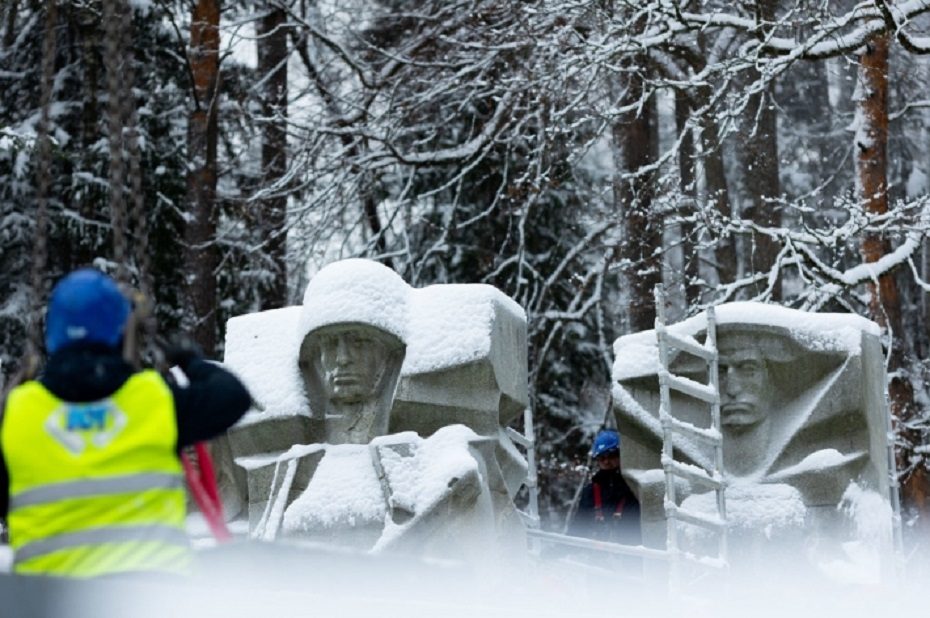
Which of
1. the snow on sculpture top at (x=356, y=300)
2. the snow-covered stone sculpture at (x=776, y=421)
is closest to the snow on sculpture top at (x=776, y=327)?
the snow-covered stone sculpture at (x=776, y=421)

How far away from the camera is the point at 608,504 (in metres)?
11.6

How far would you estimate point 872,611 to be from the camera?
385cm

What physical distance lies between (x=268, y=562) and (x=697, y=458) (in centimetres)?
723

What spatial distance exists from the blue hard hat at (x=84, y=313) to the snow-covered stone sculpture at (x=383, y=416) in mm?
5256

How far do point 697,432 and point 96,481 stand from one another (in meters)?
6.57

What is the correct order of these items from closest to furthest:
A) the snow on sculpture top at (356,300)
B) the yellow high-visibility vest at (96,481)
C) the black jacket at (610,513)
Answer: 1. the yellow high-visibility vest at (96,481)
2. the snow on sculpture top at (356,300)
3. the black jacket at (610,513)

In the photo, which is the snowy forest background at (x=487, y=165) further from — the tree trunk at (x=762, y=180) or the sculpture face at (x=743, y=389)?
the sculpture face at (x=743, y=389)

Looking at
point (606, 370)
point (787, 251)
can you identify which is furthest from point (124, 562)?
point (606, 370)

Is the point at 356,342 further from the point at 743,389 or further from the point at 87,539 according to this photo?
the point at 87,539

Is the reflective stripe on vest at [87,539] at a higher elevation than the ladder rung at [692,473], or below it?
higher

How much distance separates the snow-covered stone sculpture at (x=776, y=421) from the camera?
1051cm

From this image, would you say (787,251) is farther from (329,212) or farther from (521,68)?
(329,212)

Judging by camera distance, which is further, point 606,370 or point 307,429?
point 606,370

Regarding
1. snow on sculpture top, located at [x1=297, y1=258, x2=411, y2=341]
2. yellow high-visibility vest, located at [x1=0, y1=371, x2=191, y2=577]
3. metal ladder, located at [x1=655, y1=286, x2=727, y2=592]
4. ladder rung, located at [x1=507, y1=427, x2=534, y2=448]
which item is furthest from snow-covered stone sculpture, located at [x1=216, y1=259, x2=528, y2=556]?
yellow high-visibility vest, located at [x1=0, y1=371, x2=191, y2=577]
